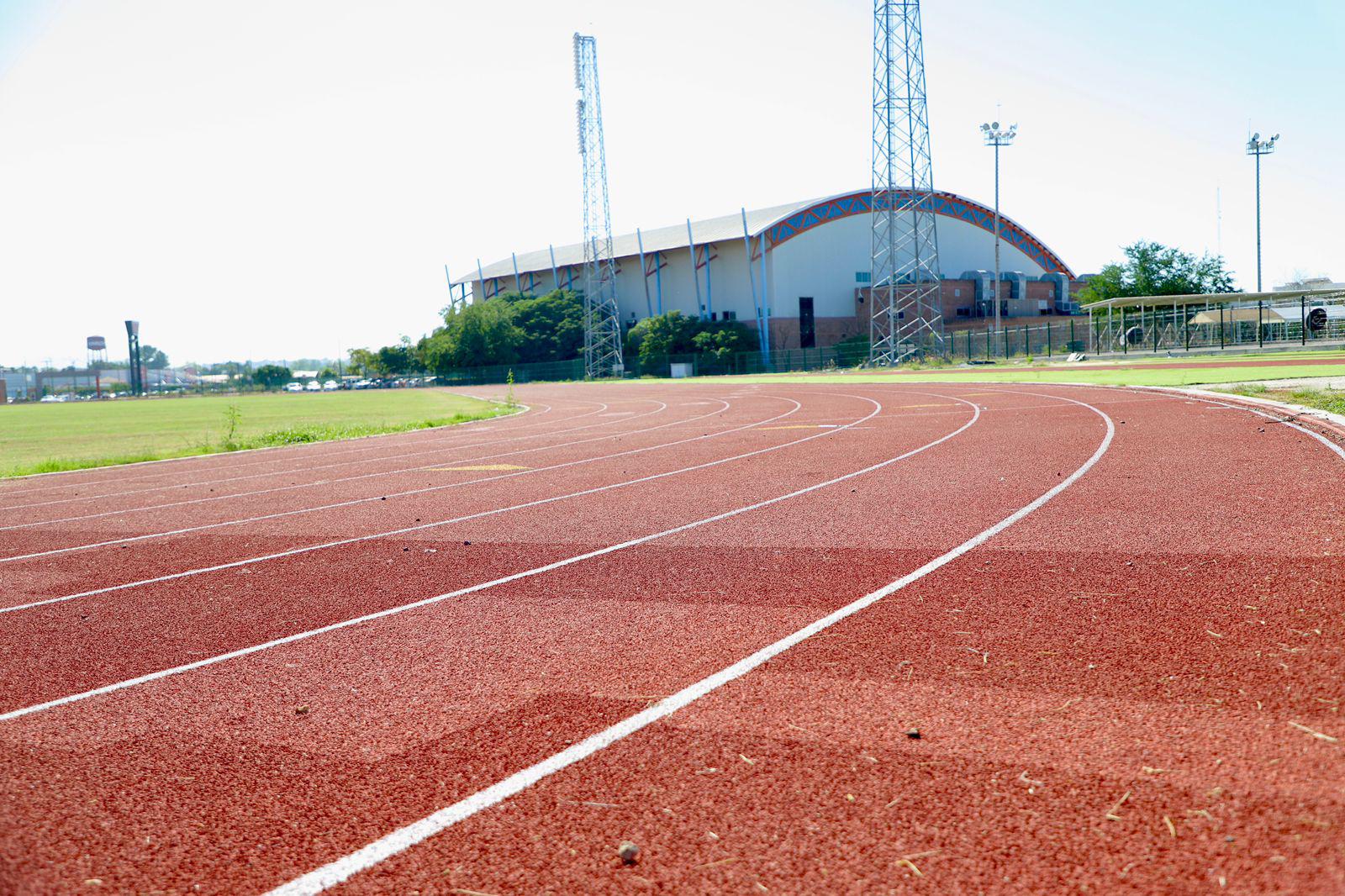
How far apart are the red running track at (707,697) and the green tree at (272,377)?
5745 inches

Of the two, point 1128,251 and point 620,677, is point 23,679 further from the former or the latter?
point 1128,251

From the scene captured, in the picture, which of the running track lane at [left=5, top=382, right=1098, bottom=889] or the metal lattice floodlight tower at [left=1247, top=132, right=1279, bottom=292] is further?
the metal lattice floodlight tower at [left=1247, top=132, right=1279, bottom=292]

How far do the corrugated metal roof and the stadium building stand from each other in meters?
0.15

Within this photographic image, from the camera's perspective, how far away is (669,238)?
291 ft

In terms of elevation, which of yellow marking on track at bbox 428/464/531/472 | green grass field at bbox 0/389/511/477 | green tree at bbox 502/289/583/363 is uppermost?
green tree at bbox 502/289/583/363

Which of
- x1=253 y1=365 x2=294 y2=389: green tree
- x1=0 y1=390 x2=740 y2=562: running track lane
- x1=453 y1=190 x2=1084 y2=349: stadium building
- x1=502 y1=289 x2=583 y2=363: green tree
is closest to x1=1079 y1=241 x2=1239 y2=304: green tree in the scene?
x1=453 y1=190 x2=1084 y2=349: stadium building

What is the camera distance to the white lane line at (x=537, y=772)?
3436 millimetres

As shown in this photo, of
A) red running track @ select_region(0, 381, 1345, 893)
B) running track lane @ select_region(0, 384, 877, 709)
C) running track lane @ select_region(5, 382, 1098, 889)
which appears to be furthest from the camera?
running track lane @ select_region(0, 384, 877, 709)

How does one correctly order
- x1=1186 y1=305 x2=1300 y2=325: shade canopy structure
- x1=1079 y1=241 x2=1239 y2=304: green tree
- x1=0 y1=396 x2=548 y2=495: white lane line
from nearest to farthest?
x1=0 y1=396 x2=548 y2=495: white lane line, x1=1186 y1=305 x2=1300 y2=325: shade canopy structure, x1=1079 y1=241 x2=1239 y2=304: green tree

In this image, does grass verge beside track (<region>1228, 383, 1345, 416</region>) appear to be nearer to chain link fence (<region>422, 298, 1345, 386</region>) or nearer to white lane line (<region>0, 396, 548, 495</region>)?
white lane line (<region>0, 396, 548, 495</region>)

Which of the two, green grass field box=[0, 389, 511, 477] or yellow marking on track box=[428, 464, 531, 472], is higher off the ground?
green grass field box=[0, 389, 511, 477]

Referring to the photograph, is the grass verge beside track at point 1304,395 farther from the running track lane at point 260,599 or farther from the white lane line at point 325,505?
the running track lane at point 260,599

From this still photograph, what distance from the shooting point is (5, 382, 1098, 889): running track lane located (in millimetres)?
3982

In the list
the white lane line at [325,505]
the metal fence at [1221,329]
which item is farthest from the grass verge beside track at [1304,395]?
the metal fence at [1221,329]
